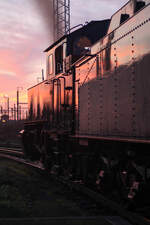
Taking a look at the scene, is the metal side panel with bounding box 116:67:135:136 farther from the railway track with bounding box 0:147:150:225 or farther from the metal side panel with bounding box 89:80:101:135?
the railway track with bounding box 0:147:150:225

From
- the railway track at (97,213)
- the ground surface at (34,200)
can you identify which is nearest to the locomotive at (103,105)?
the railway track at (97,213)

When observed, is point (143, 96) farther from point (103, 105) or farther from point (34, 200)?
point (34, 200)

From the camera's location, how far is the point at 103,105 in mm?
7047

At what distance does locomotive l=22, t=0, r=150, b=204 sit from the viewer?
18.1 feet

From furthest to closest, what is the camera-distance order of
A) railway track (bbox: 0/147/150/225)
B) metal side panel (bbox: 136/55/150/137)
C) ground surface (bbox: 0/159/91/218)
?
ground surface (bbox: 0/159/91/218), railway track (bbox: 0/147/150/225), metal side panel (bbox: 136/55/150/137)

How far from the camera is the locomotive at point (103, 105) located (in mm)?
5529

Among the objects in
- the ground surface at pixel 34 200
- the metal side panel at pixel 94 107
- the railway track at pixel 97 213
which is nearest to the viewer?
the railway track at pixel 97 213

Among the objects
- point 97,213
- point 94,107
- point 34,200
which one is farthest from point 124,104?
point 34,200

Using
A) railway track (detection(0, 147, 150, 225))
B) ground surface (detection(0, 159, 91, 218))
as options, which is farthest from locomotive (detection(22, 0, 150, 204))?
ground surface (detection(0, 159, 91, 218))

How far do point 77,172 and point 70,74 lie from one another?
9.45ft

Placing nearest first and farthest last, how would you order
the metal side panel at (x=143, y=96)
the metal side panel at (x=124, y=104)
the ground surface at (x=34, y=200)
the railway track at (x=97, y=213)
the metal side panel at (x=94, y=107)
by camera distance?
the metal side panel at (x=143, y=96) → the railway track at (x=97, y=213) → the metal side panel at (x=124, y=104) → the ground surface at (x=34, y=200) → the metal side panel at (x=94, y=107)

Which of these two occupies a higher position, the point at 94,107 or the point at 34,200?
the point at 94,107

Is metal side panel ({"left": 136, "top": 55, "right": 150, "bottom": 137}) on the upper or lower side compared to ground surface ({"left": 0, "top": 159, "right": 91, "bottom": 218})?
upper

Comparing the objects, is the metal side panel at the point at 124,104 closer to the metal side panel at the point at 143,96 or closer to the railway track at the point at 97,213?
the metal side panel at the point at 143,96
